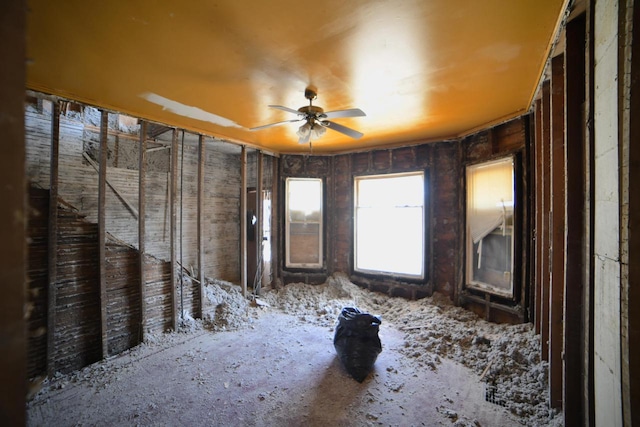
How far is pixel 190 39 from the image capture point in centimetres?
179

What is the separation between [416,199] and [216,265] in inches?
153

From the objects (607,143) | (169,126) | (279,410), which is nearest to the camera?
(607,143)

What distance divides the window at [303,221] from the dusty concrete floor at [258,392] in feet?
6.91

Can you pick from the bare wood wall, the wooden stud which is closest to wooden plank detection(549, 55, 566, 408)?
the bare wood wall

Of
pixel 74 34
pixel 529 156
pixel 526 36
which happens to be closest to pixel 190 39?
pixel 74 34

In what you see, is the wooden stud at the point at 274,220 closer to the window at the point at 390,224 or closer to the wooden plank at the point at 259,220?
the wooden plank at the point at 259,220

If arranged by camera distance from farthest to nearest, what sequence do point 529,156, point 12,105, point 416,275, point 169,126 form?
point 416,275
point 169,126
point 529,156
point 12,105

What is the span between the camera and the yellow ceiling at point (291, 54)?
1.56 metres

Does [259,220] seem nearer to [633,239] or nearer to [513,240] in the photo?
[513,240]

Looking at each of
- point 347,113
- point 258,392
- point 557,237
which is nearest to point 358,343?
point 258,392

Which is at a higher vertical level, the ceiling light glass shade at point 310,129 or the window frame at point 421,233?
the ceiling light glass shade at point 310,129

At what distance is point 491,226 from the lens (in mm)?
3533

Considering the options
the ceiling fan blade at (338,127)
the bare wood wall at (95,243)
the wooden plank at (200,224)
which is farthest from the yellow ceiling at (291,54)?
the bare wood wall at (95,243)

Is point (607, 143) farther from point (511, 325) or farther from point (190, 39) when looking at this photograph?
point (511, 325)
